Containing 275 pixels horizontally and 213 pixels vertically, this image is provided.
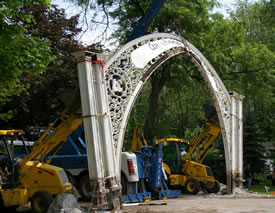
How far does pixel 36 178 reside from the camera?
979cm

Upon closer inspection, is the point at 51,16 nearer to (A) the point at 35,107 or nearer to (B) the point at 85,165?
(A) the point at 35,107

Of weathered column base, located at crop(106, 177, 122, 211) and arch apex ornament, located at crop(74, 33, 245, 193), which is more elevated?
arch apex ornament, located at crop(74, 33, 245, 193)

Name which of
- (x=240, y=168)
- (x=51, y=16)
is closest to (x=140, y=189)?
(x=240, y=168)

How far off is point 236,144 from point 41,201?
28.7 ft


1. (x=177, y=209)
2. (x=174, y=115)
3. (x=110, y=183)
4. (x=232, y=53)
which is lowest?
(x=177, y=209)

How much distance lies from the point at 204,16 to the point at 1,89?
13533 millimetres

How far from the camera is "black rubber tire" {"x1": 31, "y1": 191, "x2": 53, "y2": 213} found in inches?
361

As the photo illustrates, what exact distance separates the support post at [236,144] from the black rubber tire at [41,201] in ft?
25.9

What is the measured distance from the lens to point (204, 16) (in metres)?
22.5

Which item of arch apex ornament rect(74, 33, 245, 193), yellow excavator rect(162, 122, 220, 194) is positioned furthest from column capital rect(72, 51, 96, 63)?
yellow excavator rect(162, 122, 220, 194)

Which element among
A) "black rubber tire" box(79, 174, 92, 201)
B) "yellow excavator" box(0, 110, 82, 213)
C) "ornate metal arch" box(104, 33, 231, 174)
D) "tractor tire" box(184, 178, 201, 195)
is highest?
"ornate metal arch" box(104, 33, 231, 174)

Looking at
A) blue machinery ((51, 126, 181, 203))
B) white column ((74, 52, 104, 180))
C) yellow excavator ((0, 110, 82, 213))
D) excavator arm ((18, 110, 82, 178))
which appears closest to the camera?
white column ((74, 52, 104, 180))

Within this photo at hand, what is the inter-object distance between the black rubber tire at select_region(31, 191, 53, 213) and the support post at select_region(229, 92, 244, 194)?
7.90 meters

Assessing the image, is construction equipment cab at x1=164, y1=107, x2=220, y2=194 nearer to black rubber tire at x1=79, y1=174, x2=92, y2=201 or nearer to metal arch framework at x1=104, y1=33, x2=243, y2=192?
black rubber tire at x1=79, y1=174, x2=92, y2=201
